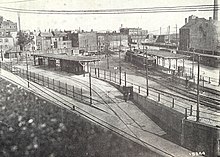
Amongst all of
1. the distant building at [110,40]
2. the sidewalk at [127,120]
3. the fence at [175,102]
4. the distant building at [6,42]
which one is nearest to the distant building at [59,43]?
the distant building at [110,40]

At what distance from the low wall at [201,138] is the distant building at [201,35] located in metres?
14.4

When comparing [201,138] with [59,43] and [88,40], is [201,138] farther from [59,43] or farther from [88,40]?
[59,43]

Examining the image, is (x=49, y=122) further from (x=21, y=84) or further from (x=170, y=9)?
(x=170, y=9)

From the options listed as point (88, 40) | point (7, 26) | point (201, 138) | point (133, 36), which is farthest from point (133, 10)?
point (133, 36)

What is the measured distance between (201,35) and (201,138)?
18027 millimetres

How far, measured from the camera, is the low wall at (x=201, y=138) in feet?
A: 26.4

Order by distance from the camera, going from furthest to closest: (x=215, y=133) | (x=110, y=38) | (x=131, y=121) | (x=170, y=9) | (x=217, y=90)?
(x=110, y=38), (x=217, y=90), (x=131, y=121), (x=215, y=133), (x=170, y=9)

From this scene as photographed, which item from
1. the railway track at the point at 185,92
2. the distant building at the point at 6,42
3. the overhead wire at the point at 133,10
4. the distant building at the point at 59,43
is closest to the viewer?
the overhead wire at the point at 133,10

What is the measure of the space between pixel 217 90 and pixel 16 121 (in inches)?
393

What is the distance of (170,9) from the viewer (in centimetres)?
735

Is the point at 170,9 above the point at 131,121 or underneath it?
above

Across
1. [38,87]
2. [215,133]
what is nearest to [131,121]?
[215,133]

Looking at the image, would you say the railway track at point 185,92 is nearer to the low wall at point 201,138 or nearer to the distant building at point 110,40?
the low wall at point 201,138

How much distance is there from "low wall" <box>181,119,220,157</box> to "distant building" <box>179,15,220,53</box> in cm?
1437
